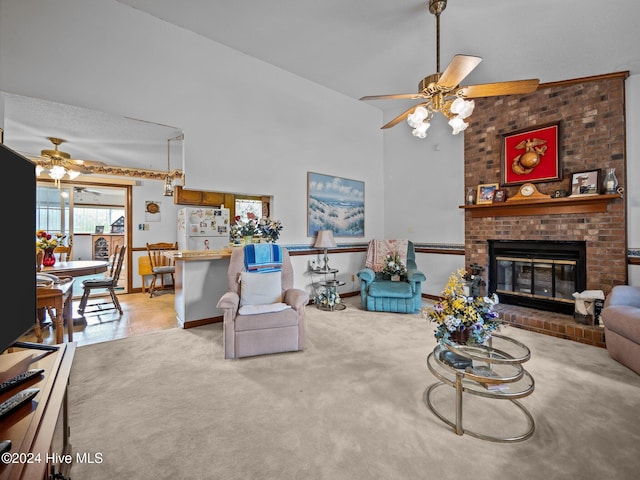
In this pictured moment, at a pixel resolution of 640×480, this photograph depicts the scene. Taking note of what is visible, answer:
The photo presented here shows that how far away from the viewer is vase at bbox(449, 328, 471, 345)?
73.4 inches

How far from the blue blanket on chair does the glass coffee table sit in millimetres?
1848

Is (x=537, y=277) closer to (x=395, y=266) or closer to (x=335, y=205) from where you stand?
(x=395, y=266)

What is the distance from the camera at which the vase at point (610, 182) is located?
3016mm

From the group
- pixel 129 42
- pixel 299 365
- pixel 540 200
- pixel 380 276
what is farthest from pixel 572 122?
pixel 129 42

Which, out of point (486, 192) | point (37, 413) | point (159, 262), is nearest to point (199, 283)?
point (159, 262)

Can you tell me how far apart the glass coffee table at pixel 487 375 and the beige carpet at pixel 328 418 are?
61 millimetres

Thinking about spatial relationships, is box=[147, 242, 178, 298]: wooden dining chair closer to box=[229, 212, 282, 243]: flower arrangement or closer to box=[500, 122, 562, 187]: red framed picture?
box=[229, 212, 282, 243]: flower arrangement

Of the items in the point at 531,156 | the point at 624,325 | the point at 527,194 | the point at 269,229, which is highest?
the point at 531,156

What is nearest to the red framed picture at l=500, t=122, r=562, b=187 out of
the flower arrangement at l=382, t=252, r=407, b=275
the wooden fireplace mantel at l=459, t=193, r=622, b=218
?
the wooden fireplace mantel at l=459, t=193, r=622, b=218

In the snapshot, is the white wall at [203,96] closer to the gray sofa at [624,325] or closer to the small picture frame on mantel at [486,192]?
the small picture frame on mantel at [486,192]

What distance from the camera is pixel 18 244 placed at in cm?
100

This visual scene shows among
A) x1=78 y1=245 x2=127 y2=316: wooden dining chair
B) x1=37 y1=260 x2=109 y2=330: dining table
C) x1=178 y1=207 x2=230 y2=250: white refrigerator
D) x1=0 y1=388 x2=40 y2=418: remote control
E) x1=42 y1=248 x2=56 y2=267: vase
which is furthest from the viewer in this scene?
x1=78 y1=245 x2=127 y2=316: wooden dining chair

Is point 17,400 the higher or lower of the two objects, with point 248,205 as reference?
lower

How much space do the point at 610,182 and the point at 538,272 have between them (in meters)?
1.26
